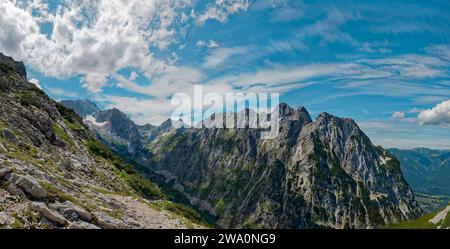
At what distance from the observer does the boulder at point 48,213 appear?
39500 mm

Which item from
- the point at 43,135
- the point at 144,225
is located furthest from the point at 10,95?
the point at 144,225

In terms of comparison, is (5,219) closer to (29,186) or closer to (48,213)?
(48,213)

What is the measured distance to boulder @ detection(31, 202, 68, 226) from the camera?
39.5m

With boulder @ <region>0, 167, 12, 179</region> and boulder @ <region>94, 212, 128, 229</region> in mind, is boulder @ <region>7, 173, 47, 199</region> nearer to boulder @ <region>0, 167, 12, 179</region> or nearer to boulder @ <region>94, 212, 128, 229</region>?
boulder @ <region>0, 167, 12, 179</region>

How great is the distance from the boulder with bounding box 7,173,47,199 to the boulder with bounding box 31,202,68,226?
2793mm

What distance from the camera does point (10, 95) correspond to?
121 metres

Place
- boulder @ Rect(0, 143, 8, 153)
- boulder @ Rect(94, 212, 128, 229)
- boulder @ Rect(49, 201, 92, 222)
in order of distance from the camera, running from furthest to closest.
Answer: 1. boulder @ Rect(0, 143, 8, 153)
2. boulder @ Rect(94, 212, 128, 229)
3. boulder @ Rect(49, 201, 92, 222)

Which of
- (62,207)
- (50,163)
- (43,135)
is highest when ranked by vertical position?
(43,135)

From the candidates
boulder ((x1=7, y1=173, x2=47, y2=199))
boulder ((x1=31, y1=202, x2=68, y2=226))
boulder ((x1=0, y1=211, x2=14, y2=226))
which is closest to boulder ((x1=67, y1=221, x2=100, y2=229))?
boulder ((x1=31, y1=202, x2=68, y2=226))

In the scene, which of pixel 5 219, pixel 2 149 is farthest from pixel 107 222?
pixel 2 149

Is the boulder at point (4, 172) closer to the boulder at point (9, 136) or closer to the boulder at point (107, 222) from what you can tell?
the boulder at point (107, 222)
